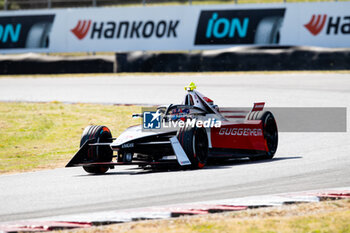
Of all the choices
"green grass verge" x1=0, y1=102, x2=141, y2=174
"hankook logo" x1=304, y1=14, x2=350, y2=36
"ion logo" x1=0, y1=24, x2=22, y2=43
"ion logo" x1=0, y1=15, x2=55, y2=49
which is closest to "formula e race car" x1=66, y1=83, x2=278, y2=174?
"green grass verge" x1=0, y1=102, x2=141, y2=174

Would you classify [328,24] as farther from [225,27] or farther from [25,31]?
[25,31]

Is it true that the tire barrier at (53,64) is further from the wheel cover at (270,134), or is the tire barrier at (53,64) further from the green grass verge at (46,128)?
the wheel cover at (270,134)

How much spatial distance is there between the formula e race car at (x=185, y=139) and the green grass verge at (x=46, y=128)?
1.59 m

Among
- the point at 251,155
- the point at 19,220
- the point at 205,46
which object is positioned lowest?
the point at 19,220

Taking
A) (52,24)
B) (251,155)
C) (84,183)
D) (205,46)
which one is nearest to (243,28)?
(205,46)

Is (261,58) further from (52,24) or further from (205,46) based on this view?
(52,24)

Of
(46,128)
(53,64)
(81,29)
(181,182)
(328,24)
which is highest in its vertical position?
(81,29)

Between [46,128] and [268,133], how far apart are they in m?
6.55

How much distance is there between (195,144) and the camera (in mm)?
9531

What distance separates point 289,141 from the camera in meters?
12.7

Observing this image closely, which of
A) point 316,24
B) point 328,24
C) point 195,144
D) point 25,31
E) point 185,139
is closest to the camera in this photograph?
point 185,139

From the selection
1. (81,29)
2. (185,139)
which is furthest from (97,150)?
(81,29)

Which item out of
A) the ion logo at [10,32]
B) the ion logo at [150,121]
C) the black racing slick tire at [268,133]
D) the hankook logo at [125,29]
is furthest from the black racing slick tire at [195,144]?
the ion logo at [10,32]

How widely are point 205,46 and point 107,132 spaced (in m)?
17.7
